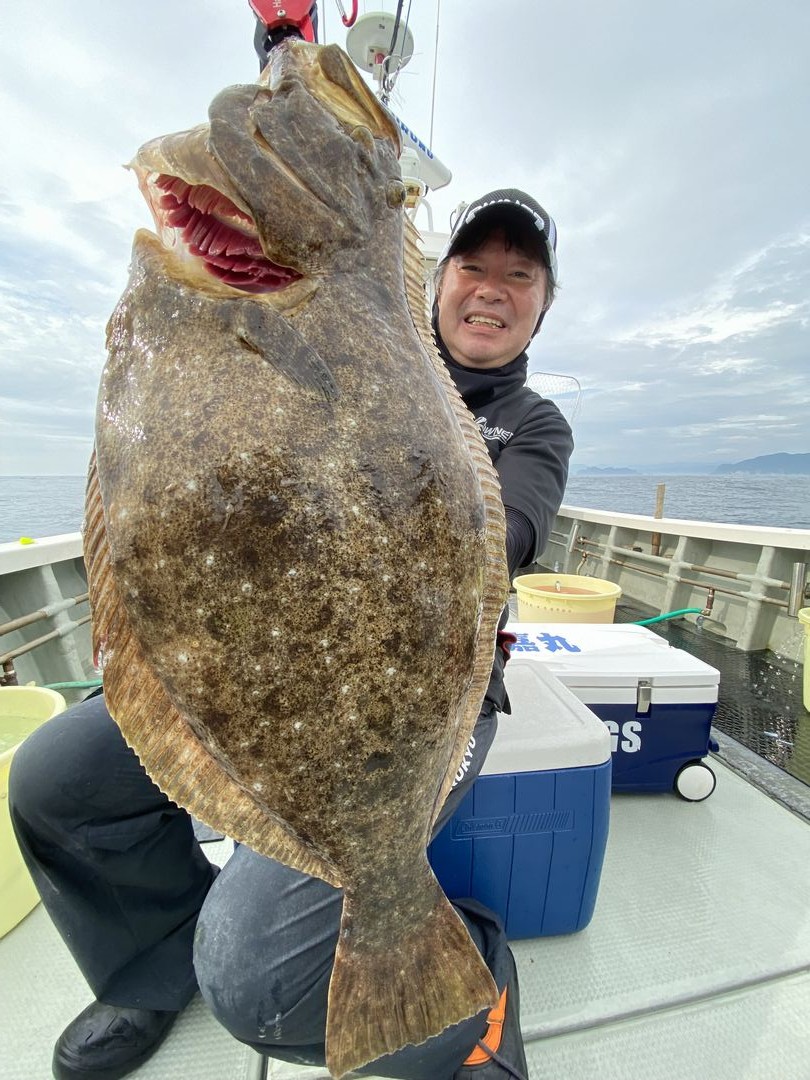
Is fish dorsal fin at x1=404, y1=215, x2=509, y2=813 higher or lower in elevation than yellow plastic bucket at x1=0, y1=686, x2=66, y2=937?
higher

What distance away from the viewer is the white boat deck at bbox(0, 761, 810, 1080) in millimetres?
1691

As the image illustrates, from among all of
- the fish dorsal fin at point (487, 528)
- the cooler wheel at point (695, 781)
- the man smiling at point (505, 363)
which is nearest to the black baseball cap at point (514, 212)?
the man smiling at point (505, 363)

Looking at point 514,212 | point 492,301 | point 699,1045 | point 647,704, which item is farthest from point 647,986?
point 514,212

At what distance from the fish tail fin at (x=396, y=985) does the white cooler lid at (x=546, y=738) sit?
790mm

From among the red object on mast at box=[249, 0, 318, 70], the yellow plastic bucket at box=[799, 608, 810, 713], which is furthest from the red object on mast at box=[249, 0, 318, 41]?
the yellow plastic bucket at box=[799, 608, 810, 713]

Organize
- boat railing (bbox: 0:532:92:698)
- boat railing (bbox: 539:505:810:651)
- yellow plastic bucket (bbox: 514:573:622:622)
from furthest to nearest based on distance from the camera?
boat railing (bbox: 539:505:810:651) < yellow plastic bucket (bbox: 514:573:622:622) < boat railing (bbox: 0:532:92:698)

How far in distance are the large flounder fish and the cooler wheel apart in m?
2.18

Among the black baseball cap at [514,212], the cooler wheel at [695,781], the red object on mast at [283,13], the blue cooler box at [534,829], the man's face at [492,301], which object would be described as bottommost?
the cooler wheel at [695,781]

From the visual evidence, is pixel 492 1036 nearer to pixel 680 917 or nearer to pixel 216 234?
pixel 680 917

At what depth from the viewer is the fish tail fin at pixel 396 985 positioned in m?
1.10

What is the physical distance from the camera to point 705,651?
5750 millimetres

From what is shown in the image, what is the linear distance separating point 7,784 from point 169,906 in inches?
29.7

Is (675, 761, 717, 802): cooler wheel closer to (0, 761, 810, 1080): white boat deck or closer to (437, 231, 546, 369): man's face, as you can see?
(0, 761, 810, 1080): white boat deck

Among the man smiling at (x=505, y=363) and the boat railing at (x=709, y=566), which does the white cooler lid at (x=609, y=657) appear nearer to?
the man smiling at (x=505, y=363)
